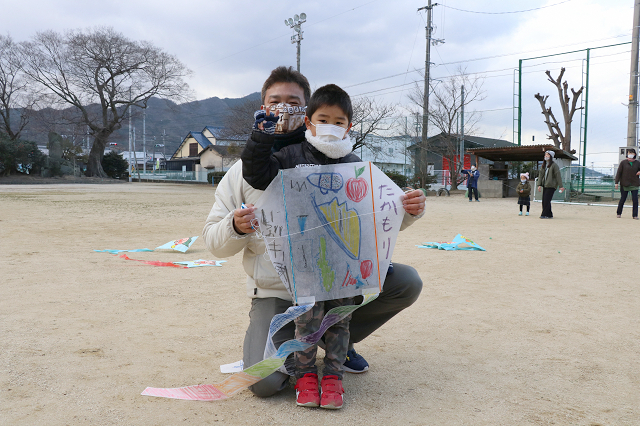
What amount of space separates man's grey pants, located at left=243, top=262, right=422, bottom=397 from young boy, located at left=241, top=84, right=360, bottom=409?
153 mm

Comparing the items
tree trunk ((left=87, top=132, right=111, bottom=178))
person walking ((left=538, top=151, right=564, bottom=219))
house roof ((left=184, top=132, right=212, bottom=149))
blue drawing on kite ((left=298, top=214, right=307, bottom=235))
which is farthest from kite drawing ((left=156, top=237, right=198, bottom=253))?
house roof ((left=184, top=132, right=212, bottom=149))

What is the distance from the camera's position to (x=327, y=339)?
235 centimetres

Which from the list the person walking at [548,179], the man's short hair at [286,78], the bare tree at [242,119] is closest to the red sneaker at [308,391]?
the man's short hair at [286,78]

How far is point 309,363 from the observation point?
7.59ft

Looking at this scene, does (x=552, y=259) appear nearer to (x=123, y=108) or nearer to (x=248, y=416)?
(x=248, y=416)

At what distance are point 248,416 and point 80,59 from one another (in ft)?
135

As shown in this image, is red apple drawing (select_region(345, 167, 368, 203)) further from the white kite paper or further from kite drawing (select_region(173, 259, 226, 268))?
kite drawing (select_region(173, 259, 226, 268))

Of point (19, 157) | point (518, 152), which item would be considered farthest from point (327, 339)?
point (19, 157)

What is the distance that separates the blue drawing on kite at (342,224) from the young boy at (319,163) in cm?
23

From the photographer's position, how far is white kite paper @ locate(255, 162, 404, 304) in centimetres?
226

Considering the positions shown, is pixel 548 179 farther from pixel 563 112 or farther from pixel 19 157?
pixel 19 157

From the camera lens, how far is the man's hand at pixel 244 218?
88.1 inches

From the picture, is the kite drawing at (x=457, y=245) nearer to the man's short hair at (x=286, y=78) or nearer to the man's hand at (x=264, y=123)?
the man's short hair at (x=286, y=78)

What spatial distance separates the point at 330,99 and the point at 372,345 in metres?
1.65
